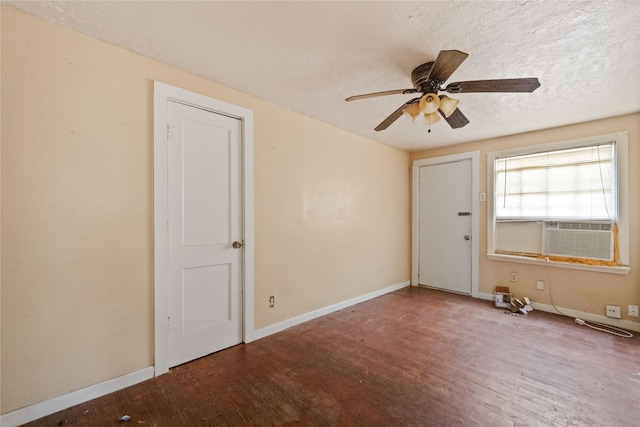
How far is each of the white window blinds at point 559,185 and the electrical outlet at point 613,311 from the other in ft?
3.27

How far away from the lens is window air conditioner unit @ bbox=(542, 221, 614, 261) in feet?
10.2

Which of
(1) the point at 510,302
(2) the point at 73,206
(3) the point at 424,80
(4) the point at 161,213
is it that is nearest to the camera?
(2) the point at 73,206

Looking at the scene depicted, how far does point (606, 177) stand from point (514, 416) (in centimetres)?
310

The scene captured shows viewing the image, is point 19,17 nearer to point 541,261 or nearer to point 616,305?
point 541,261

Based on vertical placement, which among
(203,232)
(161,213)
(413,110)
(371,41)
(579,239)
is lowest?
(579,239)

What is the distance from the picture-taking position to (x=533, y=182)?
361 cm

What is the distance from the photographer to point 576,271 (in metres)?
3.26

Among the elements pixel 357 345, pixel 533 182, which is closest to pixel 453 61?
pixel 357 345

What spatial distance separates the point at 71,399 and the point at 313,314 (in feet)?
7.00

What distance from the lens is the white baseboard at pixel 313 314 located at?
8.94 feet

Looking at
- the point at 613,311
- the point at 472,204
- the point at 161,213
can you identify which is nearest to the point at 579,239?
the point at 613,311

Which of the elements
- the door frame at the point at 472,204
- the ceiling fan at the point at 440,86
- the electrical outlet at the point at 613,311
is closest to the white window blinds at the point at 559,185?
the door frame at the point at 472,204

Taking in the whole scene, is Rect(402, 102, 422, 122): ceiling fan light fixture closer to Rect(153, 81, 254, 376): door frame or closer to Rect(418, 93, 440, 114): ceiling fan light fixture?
Rect(418, 93, 440, 114): ceiling fan light fixture

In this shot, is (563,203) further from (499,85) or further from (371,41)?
(371,41)
